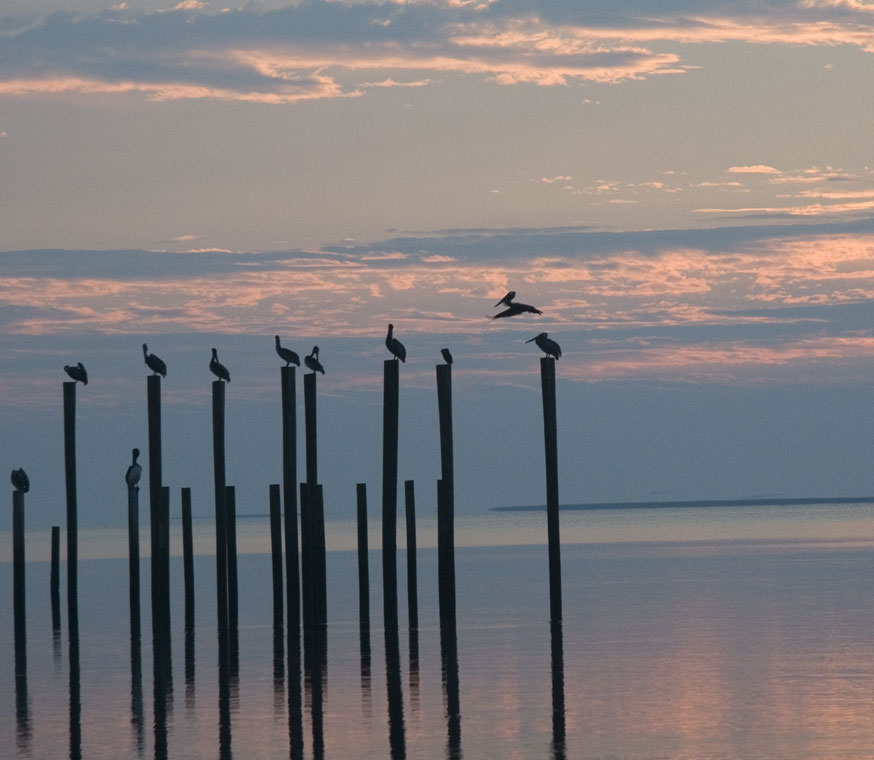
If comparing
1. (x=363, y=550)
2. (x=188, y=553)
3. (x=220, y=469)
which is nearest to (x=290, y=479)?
(x=220, y=469)

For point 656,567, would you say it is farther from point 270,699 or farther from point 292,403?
point 270,699

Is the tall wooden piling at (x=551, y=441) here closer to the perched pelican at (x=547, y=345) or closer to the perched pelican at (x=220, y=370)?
the perched pelican at (x=547, y=345)

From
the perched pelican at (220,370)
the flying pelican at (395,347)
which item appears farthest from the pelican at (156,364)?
the flying pelican at (395,347)

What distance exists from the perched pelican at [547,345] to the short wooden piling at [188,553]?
7.58 metres

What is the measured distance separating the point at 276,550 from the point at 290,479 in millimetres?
1735

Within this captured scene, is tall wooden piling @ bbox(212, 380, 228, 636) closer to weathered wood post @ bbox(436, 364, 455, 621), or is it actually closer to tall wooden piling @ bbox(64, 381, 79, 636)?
tall wooden piling @ bbox(64, 381, 79, 636)

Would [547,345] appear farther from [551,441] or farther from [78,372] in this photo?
[78,372]

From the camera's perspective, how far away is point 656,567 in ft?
212

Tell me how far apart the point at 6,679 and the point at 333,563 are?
47.5m

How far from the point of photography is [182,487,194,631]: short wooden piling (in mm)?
32469

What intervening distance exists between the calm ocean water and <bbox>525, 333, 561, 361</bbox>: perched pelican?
17.5ft

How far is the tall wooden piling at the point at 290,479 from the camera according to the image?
31.9m

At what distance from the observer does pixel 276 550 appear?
108 ft

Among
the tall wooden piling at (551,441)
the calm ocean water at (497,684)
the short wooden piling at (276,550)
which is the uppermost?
the tall wooden piling at (551,441)
